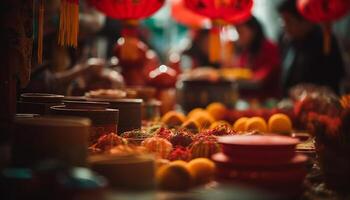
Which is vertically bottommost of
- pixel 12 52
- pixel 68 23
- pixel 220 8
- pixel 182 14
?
pixel 12 52

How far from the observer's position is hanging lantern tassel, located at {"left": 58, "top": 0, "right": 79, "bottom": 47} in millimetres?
3464

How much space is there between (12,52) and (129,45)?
11.7 feet

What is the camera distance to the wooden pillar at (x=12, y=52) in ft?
9.71

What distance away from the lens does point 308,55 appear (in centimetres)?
820

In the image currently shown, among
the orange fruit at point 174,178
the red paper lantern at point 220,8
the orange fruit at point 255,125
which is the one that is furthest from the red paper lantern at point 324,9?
the orange fruit at point 174,178

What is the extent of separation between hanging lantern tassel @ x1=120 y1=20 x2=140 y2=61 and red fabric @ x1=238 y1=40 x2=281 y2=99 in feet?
11.1

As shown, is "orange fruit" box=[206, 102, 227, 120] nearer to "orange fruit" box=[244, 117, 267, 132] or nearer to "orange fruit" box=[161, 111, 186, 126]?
"orange fruit" box=[161, 111, 186, 126]

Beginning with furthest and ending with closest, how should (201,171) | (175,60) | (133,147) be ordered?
(175,60) → (133,147) → (201,171)

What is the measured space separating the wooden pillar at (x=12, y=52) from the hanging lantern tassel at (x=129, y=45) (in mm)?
3326

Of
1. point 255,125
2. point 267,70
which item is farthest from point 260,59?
point 255,125

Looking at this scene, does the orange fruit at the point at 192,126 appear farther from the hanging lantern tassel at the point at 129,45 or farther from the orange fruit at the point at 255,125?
the hanging lantern tassel at the point at 129,45

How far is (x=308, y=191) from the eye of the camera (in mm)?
2656

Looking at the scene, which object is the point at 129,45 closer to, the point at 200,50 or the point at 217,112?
the point at 217,112

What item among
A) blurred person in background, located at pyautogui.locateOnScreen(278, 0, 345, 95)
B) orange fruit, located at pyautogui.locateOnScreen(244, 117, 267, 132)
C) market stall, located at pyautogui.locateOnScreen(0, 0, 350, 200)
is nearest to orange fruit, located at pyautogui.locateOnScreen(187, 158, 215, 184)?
market stall, located at pyautogui.locateOnScreen(0, 0, 350, 200)
